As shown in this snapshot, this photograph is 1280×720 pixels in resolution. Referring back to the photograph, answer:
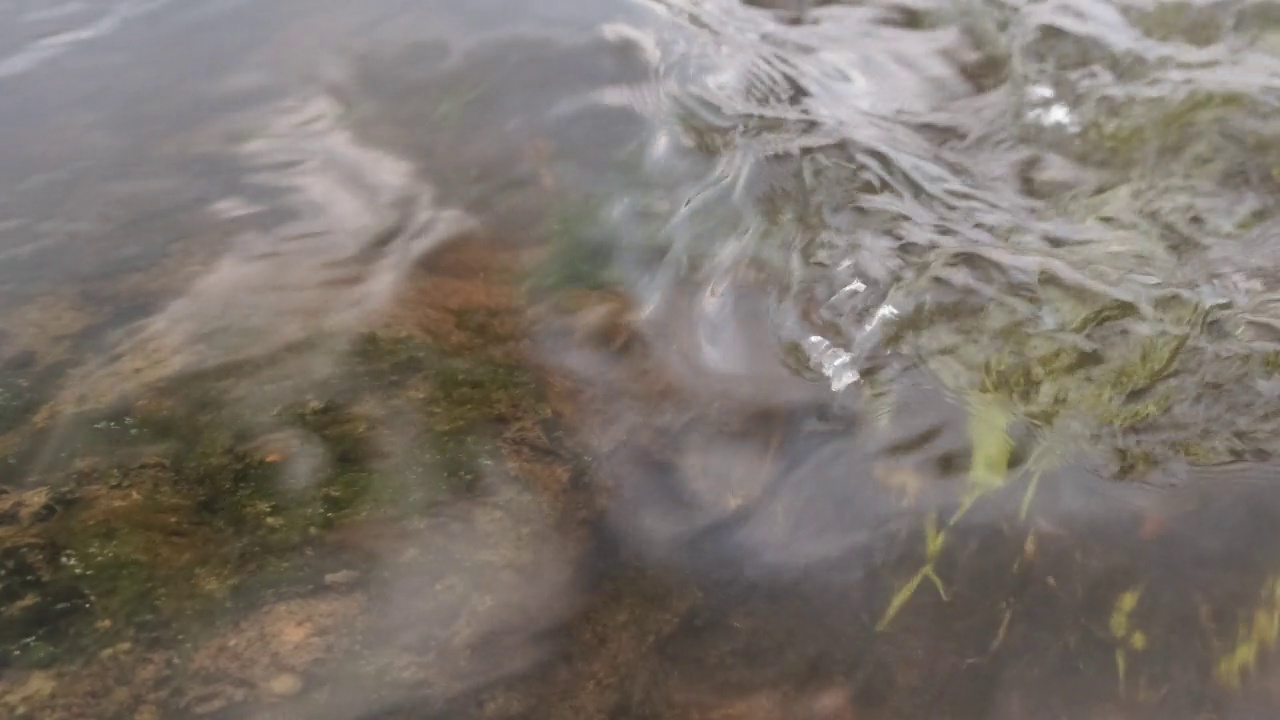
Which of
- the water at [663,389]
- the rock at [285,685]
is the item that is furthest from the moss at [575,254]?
the rock at [285,685]

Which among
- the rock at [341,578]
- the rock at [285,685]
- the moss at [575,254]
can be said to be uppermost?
the moss at [575,254]

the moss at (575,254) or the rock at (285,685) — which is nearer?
the rock at (285,685)

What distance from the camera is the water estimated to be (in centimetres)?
195

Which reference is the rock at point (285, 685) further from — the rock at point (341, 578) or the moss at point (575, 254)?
the moss at point (575, 254)

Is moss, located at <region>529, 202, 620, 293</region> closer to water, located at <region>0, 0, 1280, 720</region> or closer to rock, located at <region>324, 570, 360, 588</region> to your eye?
water, located at <region>0, 0, 1280, 720</region>

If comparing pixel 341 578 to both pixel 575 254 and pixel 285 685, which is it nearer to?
pixel 285 685

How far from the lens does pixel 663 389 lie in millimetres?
2391

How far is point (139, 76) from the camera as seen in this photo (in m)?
3.51

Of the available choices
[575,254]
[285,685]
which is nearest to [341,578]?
[285,685]

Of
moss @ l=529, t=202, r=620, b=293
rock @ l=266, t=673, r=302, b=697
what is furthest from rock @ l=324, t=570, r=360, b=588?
moss @ l=529, t=202, r=620, b=293

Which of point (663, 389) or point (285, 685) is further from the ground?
point (663, 389)

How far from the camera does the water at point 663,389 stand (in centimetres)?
195

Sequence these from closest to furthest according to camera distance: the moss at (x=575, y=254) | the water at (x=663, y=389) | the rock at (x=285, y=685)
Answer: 1. the rock at (x=285, y=685)
2. the water at (x=663, y=389)
3. the moss at (x=575, y=254)

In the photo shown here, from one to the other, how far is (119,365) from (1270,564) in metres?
2.89
